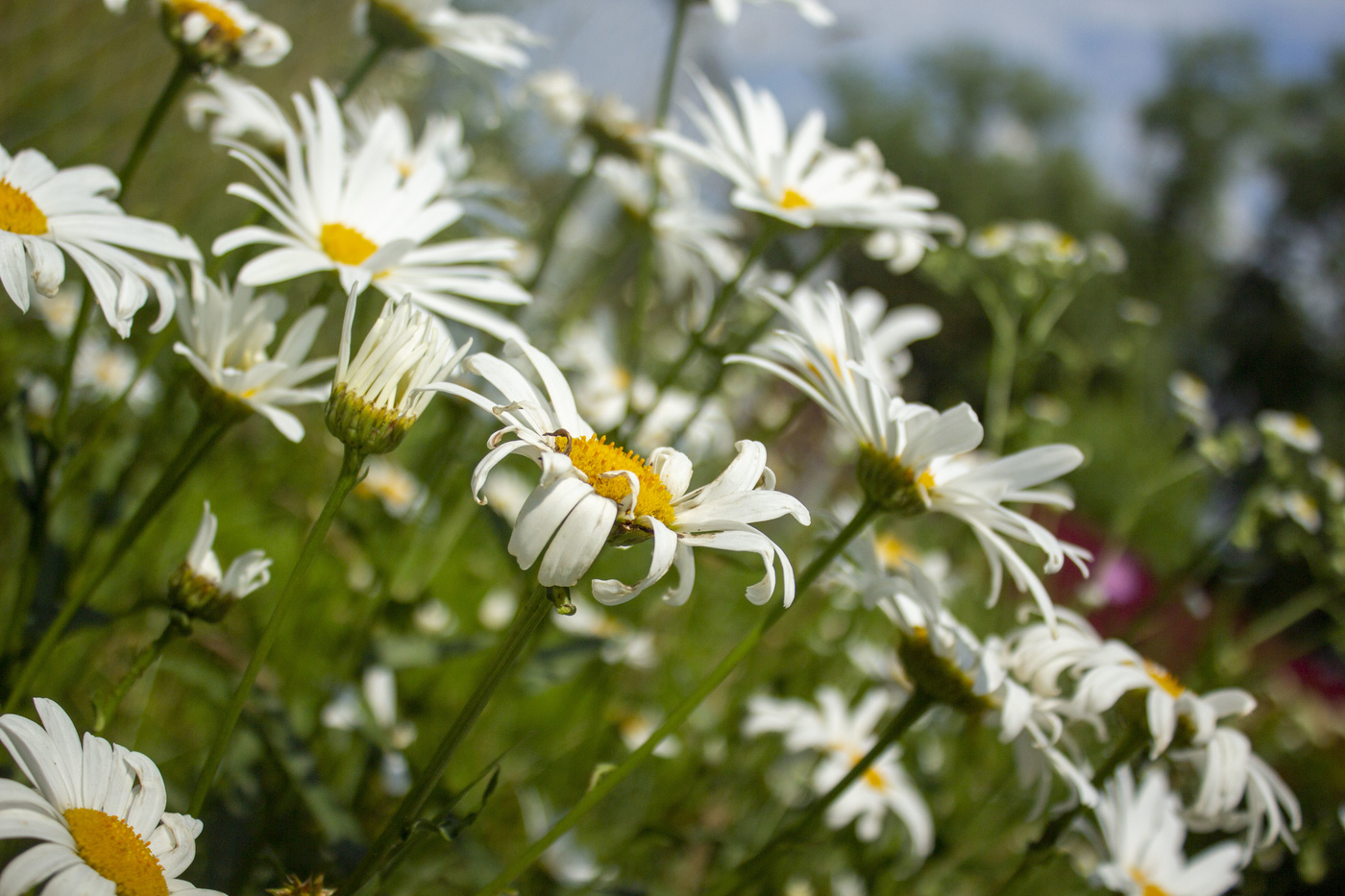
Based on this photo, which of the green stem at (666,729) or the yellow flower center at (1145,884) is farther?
the yellow flower center at (1145,884)

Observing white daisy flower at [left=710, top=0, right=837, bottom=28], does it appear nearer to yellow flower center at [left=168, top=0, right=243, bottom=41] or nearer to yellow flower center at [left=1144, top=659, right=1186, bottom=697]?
yellow flower center at [left=168, top=0, right=243, bottom=41]

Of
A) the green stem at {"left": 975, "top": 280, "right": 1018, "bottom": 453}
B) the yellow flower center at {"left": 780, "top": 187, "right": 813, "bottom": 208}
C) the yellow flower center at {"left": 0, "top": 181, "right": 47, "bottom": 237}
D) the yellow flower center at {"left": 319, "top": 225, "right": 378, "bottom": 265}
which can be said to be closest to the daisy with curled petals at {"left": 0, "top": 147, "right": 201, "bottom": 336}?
the yellow flower center at {"left": 0, "top": 181, "right": 47, "bottom": 237}

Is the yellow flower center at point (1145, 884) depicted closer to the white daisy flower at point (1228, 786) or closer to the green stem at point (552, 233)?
the white daisy flower at point (1228, 786)

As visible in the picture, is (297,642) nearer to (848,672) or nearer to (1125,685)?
(1125,685)

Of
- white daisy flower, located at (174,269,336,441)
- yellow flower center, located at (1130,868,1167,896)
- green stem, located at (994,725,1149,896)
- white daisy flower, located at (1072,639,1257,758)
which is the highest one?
white daisy flower, located at (174,269,336,441)

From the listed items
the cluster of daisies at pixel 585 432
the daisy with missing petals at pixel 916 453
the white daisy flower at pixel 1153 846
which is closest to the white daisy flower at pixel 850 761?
the cluster of daisies at pixel 585 432

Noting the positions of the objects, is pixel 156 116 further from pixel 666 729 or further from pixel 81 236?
pixel 666 729
